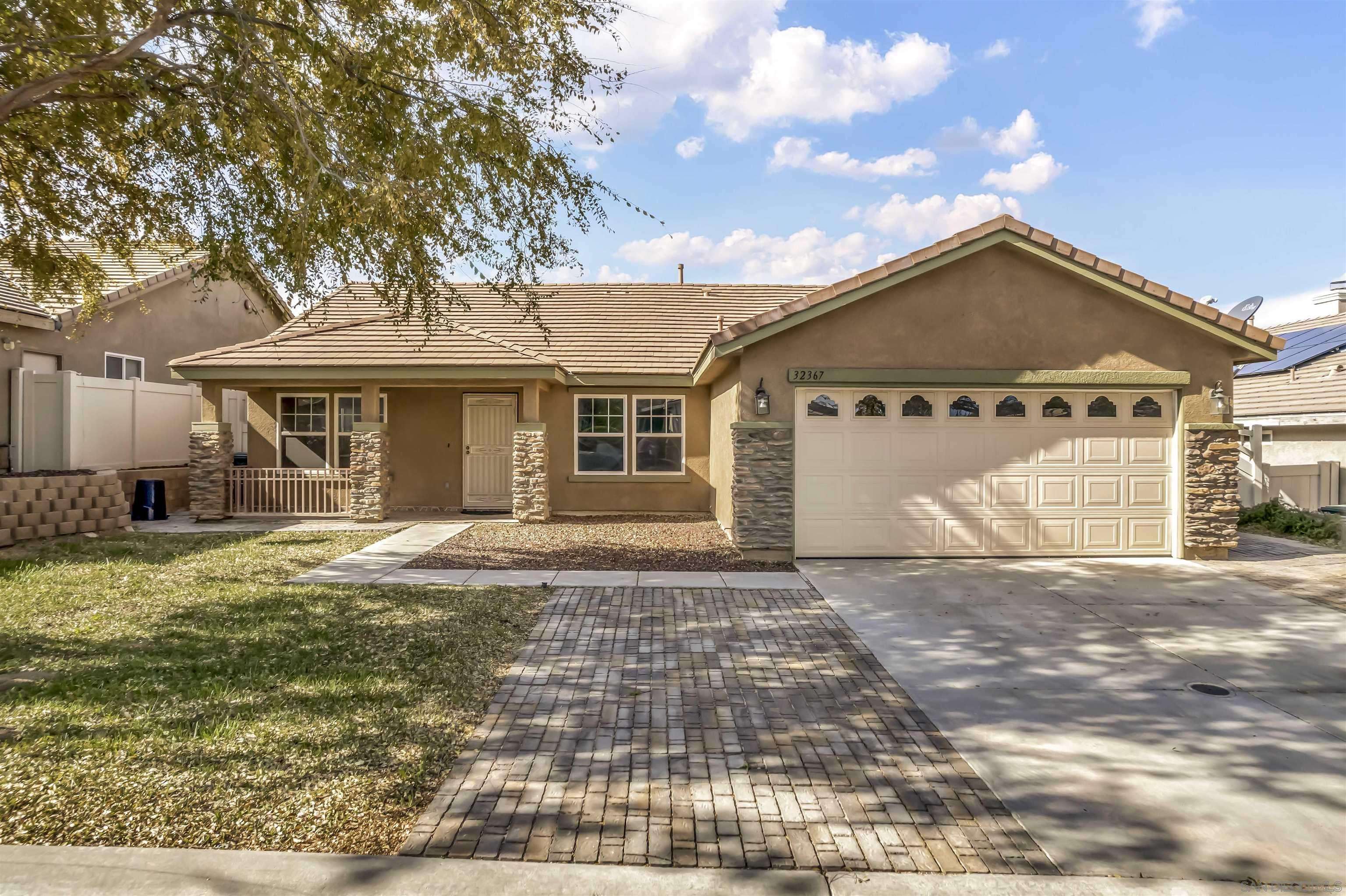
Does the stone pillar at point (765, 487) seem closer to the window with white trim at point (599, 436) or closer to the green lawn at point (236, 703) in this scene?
the green lawn at point (236, 703)

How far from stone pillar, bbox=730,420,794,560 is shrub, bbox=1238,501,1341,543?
7.60m

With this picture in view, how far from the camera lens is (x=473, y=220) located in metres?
8.54

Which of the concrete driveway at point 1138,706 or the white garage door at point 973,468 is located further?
the white garage door at point 973,468

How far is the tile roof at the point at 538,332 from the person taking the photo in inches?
537

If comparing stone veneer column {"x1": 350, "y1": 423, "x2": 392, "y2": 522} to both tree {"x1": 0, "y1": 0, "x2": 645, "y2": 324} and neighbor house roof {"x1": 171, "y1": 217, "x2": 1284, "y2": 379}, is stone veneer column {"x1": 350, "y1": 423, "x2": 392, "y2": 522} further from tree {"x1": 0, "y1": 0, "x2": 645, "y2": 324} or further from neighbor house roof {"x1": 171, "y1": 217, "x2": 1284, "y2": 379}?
tree {"x1": 0, "y1": 0, "x2": 645, "y2": 324}

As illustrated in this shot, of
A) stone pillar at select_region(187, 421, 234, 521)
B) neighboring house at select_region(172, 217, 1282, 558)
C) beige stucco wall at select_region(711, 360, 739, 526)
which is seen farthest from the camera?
stone pillar at select_region(187, 421, 234, 521)

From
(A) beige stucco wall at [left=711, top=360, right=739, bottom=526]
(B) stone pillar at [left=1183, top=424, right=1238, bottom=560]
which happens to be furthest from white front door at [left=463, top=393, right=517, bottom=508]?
→ (B) stone pillar at [left=1183, top=424, right=1238, bottom=560]

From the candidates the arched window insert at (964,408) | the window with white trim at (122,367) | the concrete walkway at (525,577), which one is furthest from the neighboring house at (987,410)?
the window with white trim at (122,367)

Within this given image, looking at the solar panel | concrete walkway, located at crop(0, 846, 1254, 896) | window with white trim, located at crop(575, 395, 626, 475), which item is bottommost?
concrete walkway, located at crop(0, 846, 1254, 896)

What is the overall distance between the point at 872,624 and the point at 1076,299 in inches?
239

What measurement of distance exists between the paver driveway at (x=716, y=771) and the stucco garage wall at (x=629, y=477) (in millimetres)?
8910

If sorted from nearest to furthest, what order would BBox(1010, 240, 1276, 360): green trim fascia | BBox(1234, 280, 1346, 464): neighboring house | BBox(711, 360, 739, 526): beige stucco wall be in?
BBox(1010, 240, 1276, 360): green trim fascia, BBox(711, 360, 739, 526): beige stucco wall, BBox(1234, 280, 1346, 464): neighboring house

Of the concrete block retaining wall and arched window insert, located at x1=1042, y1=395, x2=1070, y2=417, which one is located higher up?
arched window insert, located at x1=1042, y1=395, x2=1070, y2=417

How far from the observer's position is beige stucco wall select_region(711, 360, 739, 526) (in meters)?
11.4
